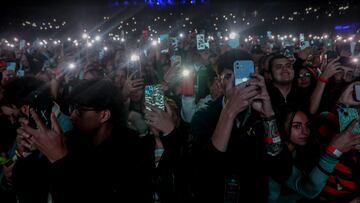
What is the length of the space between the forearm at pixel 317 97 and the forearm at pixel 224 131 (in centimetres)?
312

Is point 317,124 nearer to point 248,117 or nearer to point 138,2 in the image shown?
point 248,117

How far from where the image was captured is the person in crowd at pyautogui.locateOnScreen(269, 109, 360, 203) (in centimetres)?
241

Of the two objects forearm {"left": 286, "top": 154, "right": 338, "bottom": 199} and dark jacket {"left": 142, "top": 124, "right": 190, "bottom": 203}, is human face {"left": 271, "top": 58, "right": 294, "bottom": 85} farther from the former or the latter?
dark jacket {"left": 142, "top": 124, "right": 190, "bottom": 203}

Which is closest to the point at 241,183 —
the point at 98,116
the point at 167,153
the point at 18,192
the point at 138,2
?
the point at 167,153

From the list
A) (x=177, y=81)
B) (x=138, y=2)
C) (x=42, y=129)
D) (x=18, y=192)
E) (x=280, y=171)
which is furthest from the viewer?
(x=138, y=2)

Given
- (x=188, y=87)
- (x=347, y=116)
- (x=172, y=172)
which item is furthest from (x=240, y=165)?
(x=188, y=87)

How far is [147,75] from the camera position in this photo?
543 cm

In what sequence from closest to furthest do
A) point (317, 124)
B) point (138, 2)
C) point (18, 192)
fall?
point (18, 192)
point (317, 124)
point (138, 2)

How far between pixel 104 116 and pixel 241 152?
1167 mm

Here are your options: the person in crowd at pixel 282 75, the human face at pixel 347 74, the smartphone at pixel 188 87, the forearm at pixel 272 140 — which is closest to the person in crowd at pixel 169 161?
the forearm at pixel 272 140

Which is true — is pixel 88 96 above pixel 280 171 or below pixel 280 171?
above

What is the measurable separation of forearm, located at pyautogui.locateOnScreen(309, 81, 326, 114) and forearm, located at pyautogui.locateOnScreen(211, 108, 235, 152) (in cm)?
312

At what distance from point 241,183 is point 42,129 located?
139cm

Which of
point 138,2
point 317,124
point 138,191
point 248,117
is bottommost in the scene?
point 138,191
